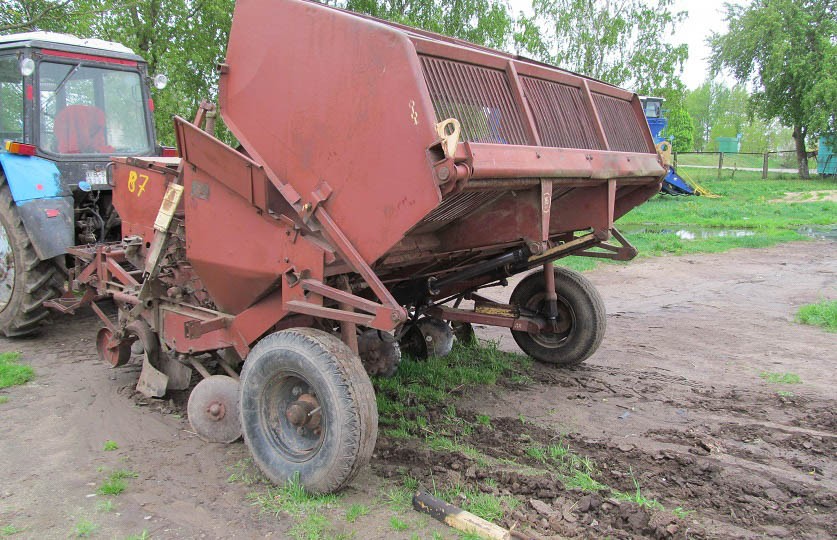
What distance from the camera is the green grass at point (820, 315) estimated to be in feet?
21.7

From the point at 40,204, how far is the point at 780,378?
6.37 metres

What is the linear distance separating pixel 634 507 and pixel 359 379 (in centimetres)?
143

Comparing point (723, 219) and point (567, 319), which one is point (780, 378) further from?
point (723, 219)

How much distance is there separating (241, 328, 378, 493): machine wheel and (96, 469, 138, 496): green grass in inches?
26.7

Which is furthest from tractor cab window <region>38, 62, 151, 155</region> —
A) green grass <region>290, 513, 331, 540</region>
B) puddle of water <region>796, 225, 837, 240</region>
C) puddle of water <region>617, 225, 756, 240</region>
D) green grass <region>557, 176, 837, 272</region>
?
puddle of water <region>796, 225, 837, 240</region>

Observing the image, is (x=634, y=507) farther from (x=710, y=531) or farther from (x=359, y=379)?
(x=359, y=379)

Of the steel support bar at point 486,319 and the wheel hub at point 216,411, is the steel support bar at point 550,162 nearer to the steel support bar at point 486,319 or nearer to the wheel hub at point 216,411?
the steel support bar at point 486,319

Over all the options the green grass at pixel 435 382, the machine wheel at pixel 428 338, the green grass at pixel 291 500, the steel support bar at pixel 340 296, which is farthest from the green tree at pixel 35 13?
the green grass at pixel 291 500

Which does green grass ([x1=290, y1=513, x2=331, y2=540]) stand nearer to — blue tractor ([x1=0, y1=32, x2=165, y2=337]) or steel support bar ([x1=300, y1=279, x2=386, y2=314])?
steel support bar ([x1=300, y1=279, x2=386, y2=314])

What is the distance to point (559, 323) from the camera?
5.49 meters

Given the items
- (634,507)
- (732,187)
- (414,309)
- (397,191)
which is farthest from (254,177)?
(732,187)

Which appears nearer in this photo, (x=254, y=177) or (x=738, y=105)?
(x=254, y=177)

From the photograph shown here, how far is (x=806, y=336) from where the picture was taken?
6312 millimetres

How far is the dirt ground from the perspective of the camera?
9.95ft
